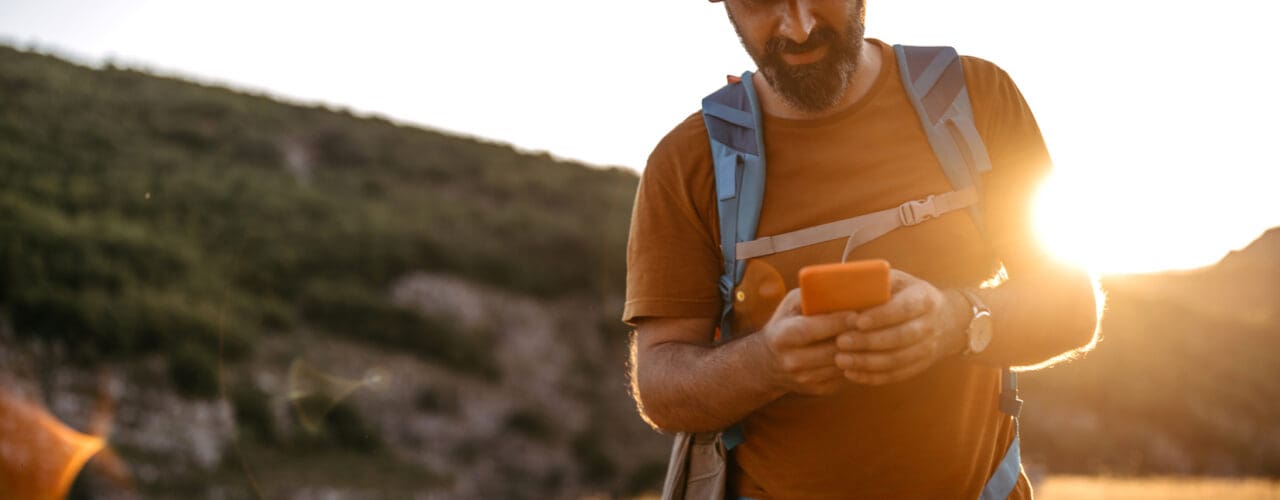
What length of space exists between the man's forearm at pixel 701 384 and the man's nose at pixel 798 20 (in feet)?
2.72

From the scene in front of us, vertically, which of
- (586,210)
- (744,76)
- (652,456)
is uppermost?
(744,76)

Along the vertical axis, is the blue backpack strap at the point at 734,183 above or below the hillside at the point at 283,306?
above

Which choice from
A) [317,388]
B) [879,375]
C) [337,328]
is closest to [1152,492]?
[879,375]

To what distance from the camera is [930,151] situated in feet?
7.82

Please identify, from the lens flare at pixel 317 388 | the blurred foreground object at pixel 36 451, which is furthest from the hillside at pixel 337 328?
the blurred foreground object at pixel 36 451

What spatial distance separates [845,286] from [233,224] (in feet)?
81.3

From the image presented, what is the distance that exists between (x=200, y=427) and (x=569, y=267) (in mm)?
11909

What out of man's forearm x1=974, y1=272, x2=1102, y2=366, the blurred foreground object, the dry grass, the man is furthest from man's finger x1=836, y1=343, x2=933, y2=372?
the blurred foreground object

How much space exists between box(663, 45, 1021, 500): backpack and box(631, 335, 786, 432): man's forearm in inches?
4.8

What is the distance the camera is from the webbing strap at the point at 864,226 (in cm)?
227

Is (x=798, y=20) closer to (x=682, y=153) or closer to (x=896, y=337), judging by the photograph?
(x=682, y=153)

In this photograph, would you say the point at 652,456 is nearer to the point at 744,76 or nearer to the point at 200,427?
the point at 200,427

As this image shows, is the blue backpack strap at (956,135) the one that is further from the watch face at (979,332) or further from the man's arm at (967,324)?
the watch face at (979,332)

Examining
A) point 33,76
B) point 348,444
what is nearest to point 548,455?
point 348,444
